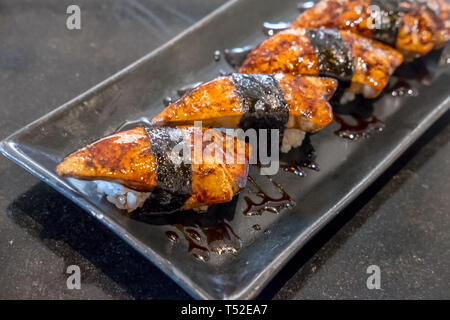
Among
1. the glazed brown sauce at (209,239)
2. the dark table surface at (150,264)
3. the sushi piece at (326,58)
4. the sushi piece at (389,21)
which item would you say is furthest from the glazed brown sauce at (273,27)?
the glazed brown sauce at (209,239)

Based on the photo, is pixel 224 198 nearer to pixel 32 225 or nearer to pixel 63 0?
pixel 32 225

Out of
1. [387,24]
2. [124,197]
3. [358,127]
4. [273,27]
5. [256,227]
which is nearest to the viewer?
[124,197]

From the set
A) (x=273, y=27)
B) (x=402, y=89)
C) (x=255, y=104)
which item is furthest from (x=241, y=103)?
(x=402, y=89)

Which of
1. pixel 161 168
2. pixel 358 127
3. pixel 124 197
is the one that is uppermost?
pixel 161 168

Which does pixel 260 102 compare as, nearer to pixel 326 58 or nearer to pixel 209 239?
pixel 326 58

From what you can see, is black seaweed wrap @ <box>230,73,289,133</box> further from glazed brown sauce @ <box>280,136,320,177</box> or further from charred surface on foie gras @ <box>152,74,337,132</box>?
glazed brown sauce @ <box>280,136,320,177</box>

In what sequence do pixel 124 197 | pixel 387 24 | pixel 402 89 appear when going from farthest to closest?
pixel 402 89, pixel 387 24, pixel 124 197
